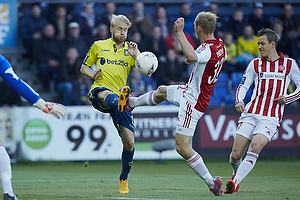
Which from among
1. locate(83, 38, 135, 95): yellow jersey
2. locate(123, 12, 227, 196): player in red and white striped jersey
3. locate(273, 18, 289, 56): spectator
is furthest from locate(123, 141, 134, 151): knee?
locate(273, 18, 289, 56): spectator

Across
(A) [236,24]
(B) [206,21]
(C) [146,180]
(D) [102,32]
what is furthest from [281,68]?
(A) [236,24]

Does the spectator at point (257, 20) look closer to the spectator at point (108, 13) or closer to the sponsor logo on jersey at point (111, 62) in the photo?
the spectator at point (108, 13)

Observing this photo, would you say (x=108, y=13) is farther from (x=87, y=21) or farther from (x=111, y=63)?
(x=111, y=63)

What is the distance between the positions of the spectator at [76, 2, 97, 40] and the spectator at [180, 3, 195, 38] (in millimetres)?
2774

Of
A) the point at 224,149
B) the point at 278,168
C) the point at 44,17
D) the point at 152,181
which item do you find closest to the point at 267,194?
the point at 152,181

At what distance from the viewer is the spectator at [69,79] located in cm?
1505

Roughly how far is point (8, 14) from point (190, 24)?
18.3ft

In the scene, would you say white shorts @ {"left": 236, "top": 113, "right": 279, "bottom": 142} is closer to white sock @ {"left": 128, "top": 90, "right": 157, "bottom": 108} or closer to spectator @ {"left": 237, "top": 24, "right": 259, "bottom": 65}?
white sock @ {"left": 128, "top": 90, "right": 157, "bottom": 108}

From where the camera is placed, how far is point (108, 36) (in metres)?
16.3

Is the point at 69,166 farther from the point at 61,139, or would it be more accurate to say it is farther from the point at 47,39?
the point at 47,39

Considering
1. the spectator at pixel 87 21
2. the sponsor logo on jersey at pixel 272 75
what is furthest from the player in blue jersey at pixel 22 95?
the spectator at pixel 87 21

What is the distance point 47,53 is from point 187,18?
464 cm

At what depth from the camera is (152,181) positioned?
10.1 m

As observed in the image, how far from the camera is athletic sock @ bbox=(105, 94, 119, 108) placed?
25.1 feet
